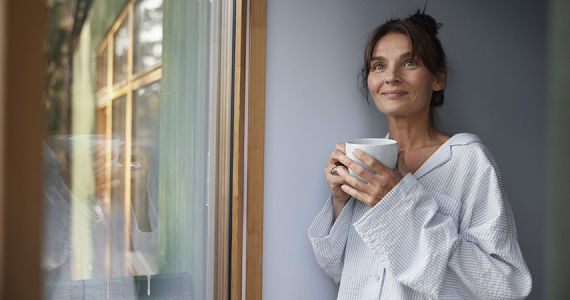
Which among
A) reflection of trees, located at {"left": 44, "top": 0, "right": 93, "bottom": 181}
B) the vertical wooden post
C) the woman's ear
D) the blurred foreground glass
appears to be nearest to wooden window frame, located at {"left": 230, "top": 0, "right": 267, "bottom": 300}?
the blurred foreground glass

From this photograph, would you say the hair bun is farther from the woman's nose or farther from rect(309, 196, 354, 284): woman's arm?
rect(309, 196, 354, 284): woman's arm

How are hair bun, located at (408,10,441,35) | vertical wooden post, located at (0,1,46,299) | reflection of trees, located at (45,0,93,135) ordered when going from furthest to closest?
hair bun, located at (408,10,441,35)
reflection of trees, located at (45,0,93,135)
vertical wooden post, located at (0,1,46,299)

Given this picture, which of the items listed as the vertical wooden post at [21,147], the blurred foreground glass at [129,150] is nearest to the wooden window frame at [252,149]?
the blurred foreground glass at [129,150]

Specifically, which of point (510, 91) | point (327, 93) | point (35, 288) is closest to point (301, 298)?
point (327, 93)

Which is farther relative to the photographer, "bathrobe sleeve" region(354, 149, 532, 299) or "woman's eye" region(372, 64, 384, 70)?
"woman's eye" region(372, 64, 384, 70)

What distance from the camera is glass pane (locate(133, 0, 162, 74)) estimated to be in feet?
2.51

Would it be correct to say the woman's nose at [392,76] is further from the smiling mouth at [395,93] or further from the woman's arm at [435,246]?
the woman's arm at [435,246]

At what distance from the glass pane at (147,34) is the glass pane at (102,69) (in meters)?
0.09

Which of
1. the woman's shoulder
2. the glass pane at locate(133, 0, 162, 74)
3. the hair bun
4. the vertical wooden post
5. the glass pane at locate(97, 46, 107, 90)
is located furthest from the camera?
the hair bun

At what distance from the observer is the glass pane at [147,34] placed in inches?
30.1

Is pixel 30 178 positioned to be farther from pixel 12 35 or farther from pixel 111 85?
pixel 111 85

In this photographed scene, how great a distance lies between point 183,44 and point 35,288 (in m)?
0.75

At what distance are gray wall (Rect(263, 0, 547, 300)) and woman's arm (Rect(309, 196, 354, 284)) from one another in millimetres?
51

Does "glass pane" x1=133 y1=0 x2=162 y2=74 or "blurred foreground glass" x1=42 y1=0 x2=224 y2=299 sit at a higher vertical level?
"glass pane" x1=133 y1=0 x2=162 y2=74
